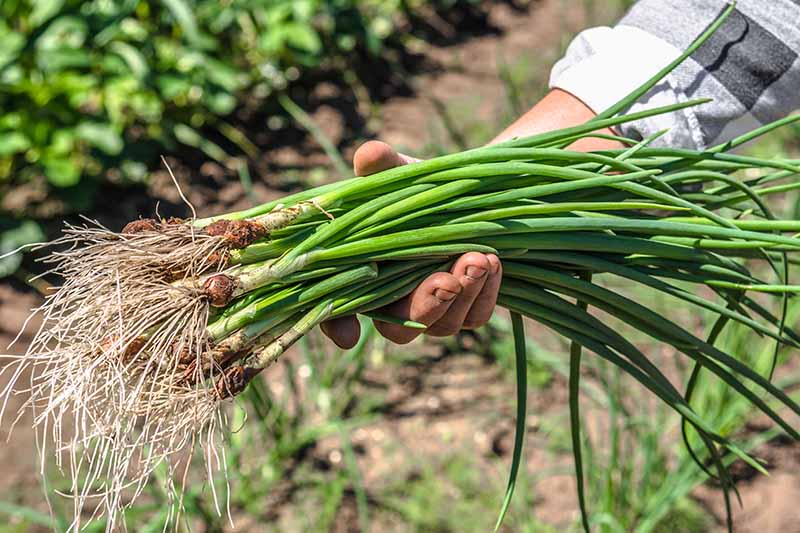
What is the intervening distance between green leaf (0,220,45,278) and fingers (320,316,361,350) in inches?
60.9

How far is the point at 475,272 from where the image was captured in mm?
975

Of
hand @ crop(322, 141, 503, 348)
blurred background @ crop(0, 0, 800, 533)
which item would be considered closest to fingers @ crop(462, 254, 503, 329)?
hand @ crop(322, 141, 503, 348)

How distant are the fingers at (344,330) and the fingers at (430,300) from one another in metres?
0.06

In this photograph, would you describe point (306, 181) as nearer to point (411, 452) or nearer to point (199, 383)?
point (411, 452)

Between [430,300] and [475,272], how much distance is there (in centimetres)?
8

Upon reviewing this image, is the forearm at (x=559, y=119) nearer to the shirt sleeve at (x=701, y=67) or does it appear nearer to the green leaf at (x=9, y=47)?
the shirt sleeve at (x=701, y=67)

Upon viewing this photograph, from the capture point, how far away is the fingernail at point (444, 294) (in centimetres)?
100

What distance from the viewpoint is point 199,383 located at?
0.92 m

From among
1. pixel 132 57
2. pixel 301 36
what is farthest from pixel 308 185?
pixel 132 57

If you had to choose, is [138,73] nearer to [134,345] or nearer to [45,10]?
[45,10]

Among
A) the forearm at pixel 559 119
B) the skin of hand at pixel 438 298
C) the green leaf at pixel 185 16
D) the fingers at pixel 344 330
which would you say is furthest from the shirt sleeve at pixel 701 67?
the green leaf at pixel 185 16

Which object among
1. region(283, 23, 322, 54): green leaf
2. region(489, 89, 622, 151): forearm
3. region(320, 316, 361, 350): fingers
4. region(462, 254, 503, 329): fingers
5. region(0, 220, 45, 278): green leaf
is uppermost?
region(489, 89, 622, 151): forearm

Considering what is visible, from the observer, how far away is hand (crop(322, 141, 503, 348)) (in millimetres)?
985

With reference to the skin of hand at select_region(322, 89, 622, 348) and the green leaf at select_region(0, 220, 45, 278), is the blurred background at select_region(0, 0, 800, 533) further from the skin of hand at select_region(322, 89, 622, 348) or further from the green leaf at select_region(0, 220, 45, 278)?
the skin of hand at select_region(322, 89, 622, 348)
